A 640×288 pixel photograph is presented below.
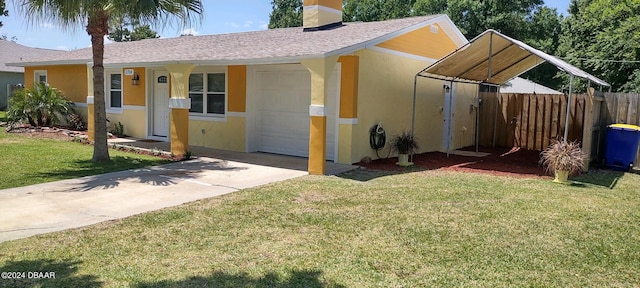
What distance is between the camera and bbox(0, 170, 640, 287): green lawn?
13.9 feet

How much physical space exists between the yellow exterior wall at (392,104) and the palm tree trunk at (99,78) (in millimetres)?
5206

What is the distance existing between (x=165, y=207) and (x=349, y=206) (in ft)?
8.58

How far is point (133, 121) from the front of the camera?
1557 centimetres

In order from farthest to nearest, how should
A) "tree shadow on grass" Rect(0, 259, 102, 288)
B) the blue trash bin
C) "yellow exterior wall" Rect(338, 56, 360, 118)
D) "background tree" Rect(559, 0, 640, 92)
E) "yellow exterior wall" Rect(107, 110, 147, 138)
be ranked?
"background tree" Rect(559, 0, 640, 92) → "yellow exterior wall" Rect(107, 110, 147, 138) → the blue trash bin → "yellow exterior wall" Rect(338, 56, 360, 118) → "tree shadow on grass" Rect(0, 259, 102, 288)

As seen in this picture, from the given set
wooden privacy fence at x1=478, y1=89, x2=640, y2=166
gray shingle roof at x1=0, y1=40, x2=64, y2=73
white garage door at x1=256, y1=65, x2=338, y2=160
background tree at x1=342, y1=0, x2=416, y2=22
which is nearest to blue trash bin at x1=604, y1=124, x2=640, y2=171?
wooden privacy fence at x1=478, y1=89, x2=640, y2=166

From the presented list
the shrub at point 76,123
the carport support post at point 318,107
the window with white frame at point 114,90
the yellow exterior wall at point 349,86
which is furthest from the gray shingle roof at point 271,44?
the shrub at point 76,123

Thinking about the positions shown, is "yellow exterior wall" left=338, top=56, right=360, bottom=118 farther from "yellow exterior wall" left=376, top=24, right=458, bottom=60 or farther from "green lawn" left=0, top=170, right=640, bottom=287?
"green lawn" left=0, top=170, right=640, bottom=287

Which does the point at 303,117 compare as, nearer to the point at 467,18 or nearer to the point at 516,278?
the point at 516,278

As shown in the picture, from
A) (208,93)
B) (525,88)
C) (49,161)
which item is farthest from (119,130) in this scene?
(525,88)

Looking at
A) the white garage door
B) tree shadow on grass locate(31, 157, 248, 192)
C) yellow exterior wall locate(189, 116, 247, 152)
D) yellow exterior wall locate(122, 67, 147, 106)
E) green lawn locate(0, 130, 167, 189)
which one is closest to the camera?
tree shadow on grass locate(31, 157, 248, 192)

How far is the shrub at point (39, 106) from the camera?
54.3 feet

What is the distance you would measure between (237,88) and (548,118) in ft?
29.3

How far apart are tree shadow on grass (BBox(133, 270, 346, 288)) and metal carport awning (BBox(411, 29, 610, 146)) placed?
7.44m

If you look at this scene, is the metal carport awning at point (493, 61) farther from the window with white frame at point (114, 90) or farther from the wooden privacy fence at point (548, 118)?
the window with white frame at point (114, 90)
